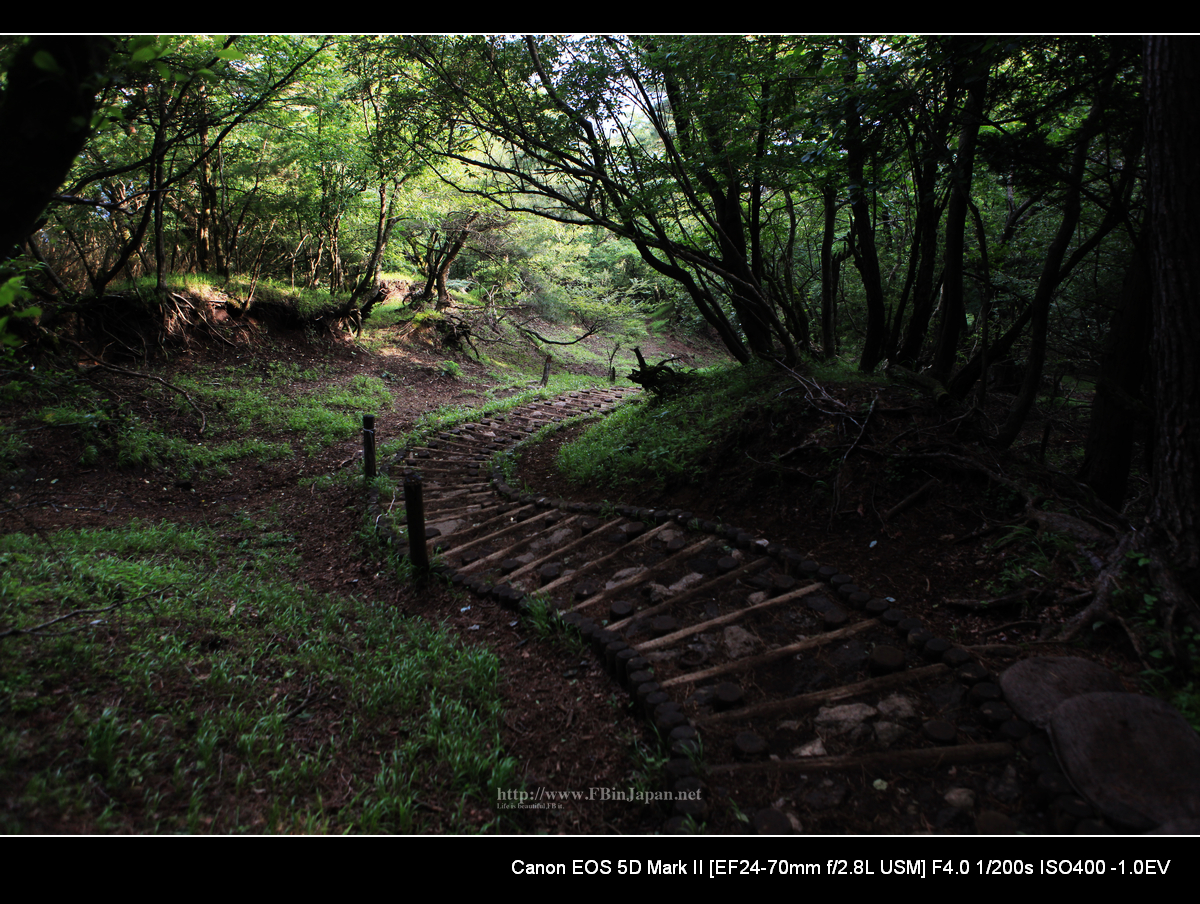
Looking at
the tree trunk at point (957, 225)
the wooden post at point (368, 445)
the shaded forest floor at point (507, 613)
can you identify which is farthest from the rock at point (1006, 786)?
the wooden post at point (368, 445)

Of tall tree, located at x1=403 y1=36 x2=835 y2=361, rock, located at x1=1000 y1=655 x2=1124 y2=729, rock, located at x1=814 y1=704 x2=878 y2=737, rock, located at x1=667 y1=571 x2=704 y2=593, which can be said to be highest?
tall tree, located at x1=403 y1=36 x2=835 y2=361

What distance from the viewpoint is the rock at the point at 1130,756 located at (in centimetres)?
194

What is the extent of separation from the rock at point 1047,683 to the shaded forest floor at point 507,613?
6.0 inches

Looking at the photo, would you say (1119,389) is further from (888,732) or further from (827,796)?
(827,796)

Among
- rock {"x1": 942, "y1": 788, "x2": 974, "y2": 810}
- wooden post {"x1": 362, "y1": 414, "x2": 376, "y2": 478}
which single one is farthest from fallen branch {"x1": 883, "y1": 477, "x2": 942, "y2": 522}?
wooden post {"x1": 362, "y1": 414, "x2": 376, "y2": 478}

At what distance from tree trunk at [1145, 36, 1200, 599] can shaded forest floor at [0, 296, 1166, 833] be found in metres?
0.47

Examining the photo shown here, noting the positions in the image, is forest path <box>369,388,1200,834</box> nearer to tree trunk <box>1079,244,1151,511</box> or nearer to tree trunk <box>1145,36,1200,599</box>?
tree trunk <box>1145,36,1200,599</box>

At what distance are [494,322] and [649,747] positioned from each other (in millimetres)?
16208

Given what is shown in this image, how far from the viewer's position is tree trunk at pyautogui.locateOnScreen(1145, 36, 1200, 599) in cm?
289

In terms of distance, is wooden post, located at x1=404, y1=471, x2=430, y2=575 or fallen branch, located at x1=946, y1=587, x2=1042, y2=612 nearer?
fallen branch, located at x1=946, y1=587, x2=1042, y2=612

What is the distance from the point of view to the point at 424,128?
6664 millimetres

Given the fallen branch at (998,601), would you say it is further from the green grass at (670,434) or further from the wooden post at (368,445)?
the wooden post at (368,445)

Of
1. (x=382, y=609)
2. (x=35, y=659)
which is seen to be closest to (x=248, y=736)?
(x=35, y=659)

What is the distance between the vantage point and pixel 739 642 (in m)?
3.29
